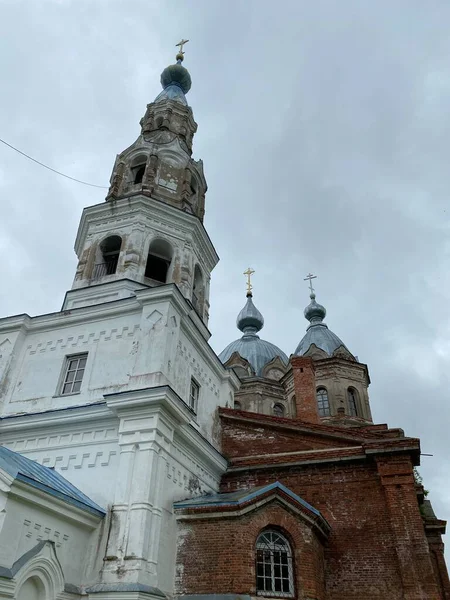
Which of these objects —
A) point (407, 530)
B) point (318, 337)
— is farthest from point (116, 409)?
point (318, 337)

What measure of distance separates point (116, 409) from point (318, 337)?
19.0 meters

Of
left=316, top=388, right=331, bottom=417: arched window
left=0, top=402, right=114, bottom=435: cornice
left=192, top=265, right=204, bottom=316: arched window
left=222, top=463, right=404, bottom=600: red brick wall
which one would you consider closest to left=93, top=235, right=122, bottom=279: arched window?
left=192, top=265, right=204, bottom=316: arched window

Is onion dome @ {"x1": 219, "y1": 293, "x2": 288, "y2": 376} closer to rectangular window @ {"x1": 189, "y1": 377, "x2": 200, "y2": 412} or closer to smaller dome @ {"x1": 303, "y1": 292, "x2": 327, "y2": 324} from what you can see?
smaller dome @ {"x1": 303, "y1": 292, "x2": 327, "y2": 324}

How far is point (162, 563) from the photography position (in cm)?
910

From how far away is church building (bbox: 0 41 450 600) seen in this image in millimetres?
8516

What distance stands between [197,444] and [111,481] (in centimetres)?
233

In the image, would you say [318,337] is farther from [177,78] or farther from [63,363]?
[63,363]

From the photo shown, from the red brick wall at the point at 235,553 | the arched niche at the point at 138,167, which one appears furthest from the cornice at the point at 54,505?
the arched niche at the point at 138,167

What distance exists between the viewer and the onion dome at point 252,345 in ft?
97.4

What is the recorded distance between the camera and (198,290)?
15.2 meters

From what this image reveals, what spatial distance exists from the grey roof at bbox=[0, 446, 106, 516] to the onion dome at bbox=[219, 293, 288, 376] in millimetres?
19851

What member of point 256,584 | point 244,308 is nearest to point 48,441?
point 256,584

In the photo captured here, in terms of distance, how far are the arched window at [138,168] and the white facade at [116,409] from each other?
1.07 meters

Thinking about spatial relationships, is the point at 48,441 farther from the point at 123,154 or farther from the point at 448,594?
the point at 448,594
